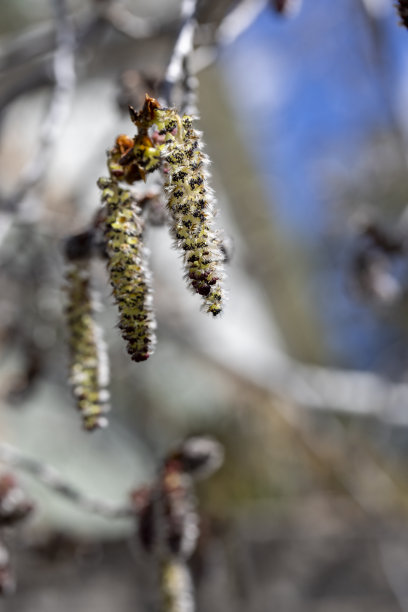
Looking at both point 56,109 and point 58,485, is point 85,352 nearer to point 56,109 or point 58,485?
point 58,485

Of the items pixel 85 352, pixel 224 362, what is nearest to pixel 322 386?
pixel 224 362

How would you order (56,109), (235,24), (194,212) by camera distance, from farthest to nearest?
1. (235,24)
2. (56,109)
3. (194,212)

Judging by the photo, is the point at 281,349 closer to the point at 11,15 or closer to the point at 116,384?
the point at 116,384

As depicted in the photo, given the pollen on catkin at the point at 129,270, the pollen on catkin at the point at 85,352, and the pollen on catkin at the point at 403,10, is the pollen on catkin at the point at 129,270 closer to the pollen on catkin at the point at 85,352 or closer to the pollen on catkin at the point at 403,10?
the pollen on catkin at the point at 85,352

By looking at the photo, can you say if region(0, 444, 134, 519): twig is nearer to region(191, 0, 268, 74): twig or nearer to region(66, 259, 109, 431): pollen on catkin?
region(66, 259, 109, 431): pollen on catkin

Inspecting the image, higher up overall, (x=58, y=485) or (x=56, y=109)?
(x=56, y=109)

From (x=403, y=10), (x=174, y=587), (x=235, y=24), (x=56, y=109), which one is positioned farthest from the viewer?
(x=235, y=24)

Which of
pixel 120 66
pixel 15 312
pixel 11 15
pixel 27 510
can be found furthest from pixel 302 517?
pixel 11 15
